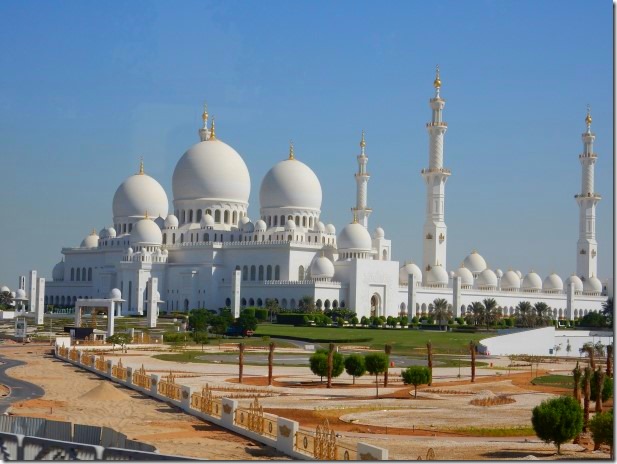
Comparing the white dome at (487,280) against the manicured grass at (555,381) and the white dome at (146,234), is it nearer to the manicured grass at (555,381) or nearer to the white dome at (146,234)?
the white dome at (146,234)

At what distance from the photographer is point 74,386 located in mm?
26516

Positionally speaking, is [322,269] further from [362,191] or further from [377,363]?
[377,363]

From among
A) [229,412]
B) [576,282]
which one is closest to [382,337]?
[229,412]

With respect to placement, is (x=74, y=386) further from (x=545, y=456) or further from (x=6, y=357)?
(x=545, y=456)

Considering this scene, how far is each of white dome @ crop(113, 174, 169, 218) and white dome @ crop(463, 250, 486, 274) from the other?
28.3 metres

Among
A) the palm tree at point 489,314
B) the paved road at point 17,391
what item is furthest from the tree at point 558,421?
the palm tree at point 489,314

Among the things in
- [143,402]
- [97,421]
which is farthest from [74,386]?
[97,421]

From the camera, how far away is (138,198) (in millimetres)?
80438

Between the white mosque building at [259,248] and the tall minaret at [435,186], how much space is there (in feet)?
0.24

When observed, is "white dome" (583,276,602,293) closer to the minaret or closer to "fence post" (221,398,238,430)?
the minaret

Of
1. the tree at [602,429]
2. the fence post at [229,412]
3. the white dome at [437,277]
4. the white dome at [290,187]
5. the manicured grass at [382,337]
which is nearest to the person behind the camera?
the tree at [602,429]

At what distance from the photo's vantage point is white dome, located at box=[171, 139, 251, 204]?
248 ft

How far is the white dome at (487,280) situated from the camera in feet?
285

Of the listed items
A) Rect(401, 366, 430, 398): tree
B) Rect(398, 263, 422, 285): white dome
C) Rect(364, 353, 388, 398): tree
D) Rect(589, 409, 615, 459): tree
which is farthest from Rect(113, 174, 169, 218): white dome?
Rect(589, 409, 615, 459): tree
